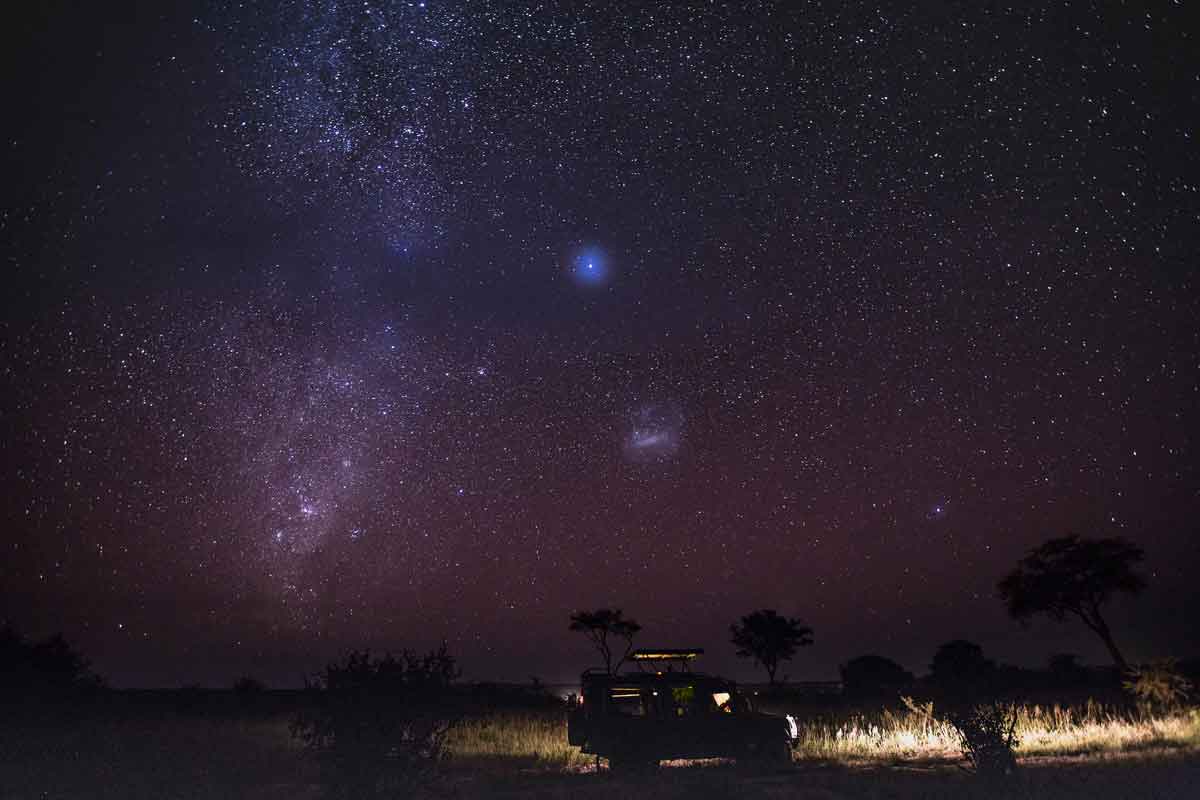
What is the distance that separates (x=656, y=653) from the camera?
683 inches

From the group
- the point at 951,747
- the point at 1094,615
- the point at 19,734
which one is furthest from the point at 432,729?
the point at 1094,615

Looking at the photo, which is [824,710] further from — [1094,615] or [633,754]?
[633,754]

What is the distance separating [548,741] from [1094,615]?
29043 mm

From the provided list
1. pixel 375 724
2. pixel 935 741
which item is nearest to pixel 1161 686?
pixel 935 741

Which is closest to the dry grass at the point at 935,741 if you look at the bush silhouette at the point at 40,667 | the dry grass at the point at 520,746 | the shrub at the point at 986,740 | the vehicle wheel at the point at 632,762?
the dry grass at the point at 520,746

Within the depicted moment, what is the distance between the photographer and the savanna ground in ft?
39.7

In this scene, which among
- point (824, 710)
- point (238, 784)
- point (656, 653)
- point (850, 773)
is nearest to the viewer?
point (238, 784)

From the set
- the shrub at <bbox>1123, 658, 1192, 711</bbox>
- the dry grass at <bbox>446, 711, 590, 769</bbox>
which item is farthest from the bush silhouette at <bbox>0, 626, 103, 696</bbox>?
the shrub at <bbox>1123, 658, 1192, 711</bbox>

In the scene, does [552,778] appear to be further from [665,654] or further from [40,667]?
[40,667]

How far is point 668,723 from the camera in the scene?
15.7 m

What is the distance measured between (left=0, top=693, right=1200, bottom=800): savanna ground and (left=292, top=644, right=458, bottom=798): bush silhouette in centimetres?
75

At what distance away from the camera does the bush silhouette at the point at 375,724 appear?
9.74m

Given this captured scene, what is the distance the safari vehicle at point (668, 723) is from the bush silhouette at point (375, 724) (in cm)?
→ 585

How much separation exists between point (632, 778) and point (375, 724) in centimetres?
603
